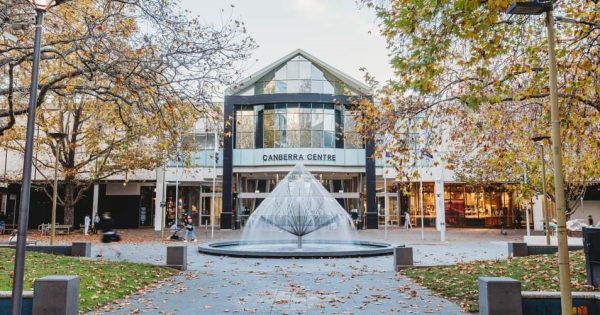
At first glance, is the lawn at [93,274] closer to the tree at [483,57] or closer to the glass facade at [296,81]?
the tree at [483,57]

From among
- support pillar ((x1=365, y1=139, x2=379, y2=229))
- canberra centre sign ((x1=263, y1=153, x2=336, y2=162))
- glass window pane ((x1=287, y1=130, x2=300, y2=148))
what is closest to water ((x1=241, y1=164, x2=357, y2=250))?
canberra centre sign ((x1=263, y1=153, x2=336, y2=162))

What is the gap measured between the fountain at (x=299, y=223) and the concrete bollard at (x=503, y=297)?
38.7 feet

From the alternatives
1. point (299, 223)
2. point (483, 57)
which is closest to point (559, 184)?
point (483, 57)

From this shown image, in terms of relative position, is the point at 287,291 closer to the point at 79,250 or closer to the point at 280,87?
the point at 79,250

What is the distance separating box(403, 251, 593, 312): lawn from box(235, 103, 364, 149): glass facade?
26.6 m

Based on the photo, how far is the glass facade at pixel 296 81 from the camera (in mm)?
42500

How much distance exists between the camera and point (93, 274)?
12.5m

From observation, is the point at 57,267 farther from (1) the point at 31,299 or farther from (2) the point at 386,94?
(2) the point at 386,94

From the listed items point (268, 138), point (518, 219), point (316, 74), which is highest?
point (316, 74)

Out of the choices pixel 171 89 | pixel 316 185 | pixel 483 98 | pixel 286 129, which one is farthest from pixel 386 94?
pixel 286 129

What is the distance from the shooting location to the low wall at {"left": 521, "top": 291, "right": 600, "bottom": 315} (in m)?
7.82

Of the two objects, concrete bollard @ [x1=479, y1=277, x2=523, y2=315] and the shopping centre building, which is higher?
the shopping centre building

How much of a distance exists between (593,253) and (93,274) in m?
11.7

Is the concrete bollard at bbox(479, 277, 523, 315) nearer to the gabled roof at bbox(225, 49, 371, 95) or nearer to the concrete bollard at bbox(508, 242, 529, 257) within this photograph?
the concrete bollard at bbox(508, 242, 529, 257)
